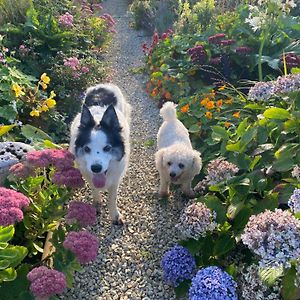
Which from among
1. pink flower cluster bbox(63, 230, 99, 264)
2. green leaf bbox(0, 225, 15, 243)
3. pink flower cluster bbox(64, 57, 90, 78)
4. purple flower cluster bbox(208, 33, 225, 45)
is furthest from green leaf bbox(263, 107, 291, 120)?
pink flower cluster bbox(64, 57, 90, 78)

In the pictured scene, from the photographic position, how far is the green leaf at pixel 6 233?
7.39 ft

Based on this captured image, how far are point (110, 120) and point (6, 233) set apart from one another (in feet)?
4.77

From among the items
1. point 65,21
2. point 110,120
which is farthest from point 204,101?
point 65,21

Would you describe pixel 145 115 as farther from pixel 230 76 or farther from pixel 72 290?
pixel 72 290

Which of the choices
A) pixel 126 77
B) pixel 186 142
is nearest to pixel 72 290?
pixel 186 142

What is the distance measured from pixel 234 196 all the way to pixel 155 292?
97 centimetres

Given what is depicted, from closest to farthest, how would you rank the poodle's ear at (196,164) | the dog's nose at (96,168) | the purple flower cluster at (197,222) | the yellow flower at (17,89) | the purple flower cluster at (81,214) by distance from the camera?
the purple flower cluster at (81,214) < the purple flower cluster at (197,222) < the dog's nose at (96,168) < the poodle's ear at (196,164) < the yellow flower at (17,89)

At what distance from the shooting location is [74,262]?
8.02 ft

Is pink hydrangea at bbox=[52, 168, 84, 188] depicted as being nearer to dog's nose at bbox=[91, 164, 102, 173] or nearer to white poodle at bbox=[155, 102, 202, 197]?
dog's nose at bbox=[91, 164, 102, 173]

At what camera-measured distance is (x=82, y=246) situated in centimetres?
239

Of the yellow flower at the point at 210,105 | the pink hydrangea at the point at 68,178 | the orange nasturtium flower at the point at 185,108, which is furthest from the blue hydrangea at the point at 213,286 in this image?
the orange nasturtium flower at the point at 185,108

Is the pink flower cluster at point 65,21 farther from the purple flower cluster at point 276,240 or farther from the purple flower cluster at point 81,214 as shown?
the purple flower cluster at point 276,240

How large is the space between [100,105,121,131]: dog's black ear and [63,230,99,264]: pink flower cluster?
4.06ft

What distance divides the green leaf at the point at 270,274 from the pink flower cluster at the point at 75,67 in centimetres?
416
